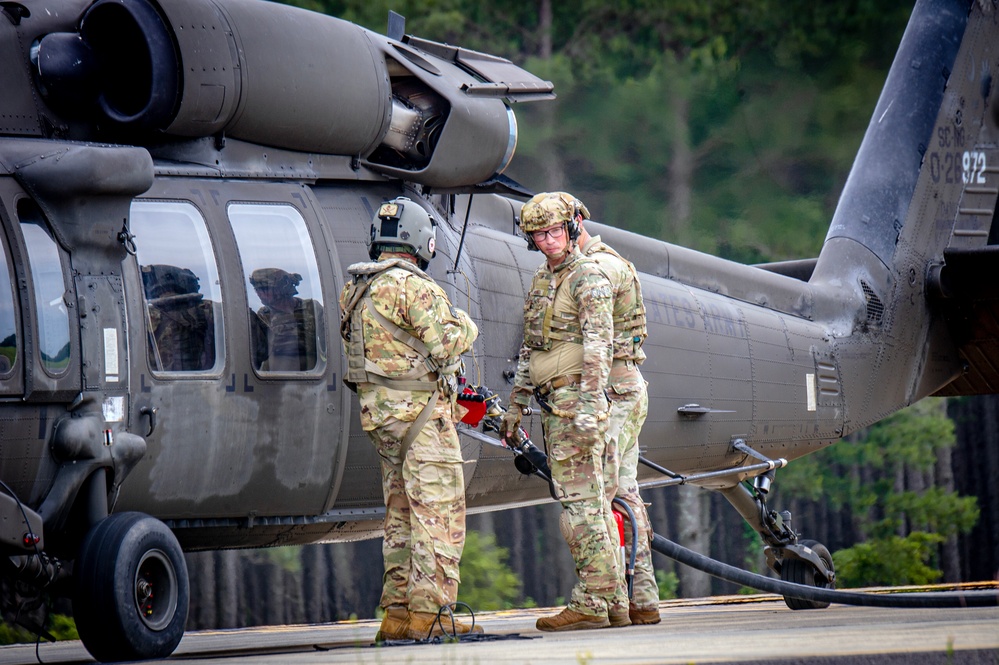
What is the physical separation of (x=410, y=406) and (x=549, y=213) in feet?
3.43

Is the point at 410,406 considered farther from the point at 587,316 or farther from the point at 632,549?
the point at 632,549

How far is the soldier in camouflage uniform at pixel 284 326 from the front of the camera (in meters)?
5.17

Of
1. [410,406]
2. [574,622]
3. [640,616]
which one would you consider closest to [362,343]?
[410,406]

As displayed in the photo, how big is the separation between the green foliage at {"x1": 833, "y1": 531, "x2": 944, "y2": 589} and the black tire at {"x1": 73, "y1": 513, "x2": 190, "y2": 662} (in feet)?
46.6

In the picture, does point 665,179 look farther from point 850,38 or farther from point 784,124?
point 850,38

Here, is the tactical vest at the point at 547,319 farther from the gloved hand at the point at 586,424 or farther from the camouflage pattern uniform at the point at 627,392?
the gloved hand at the point at 586,424

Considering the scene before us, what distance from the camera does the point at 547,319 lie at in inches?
215

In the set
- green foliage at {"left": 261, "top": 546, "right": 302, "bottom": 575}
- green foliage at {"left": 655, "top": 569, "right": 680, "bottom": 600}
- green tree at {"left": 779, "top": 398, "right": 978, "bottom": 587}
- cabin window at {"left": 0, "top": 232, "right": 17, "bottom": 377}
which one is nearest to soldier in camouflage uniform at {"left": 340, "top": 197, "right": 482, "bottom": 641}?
cabin window at {"left": 0, "top": 232, "right": 17, "bottom": 377}

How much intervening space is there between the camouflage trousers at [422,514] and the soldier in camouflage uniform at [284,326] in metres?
0.52

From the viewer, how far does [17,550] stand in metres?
4.21

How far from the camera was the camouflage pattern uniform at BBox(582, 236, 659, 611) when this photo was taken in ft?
18.1

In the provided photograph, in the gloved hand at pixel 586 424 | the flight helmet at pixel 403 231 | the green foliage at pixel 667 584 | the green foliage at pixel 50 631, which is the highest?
the flight helmet at pixel 403 231

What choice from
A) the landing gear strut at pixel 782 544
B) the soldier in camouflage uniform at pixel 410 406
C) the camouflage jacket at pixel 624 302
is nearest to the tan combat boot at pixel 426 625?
the soldier in camouflage uniform at pixel 410 406

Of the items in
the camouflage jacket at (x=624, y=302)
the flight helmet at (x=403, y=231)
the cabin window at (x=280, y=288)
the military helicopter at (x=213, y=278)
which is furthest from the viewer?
the camouflage jacket at (x=624, y=302)
